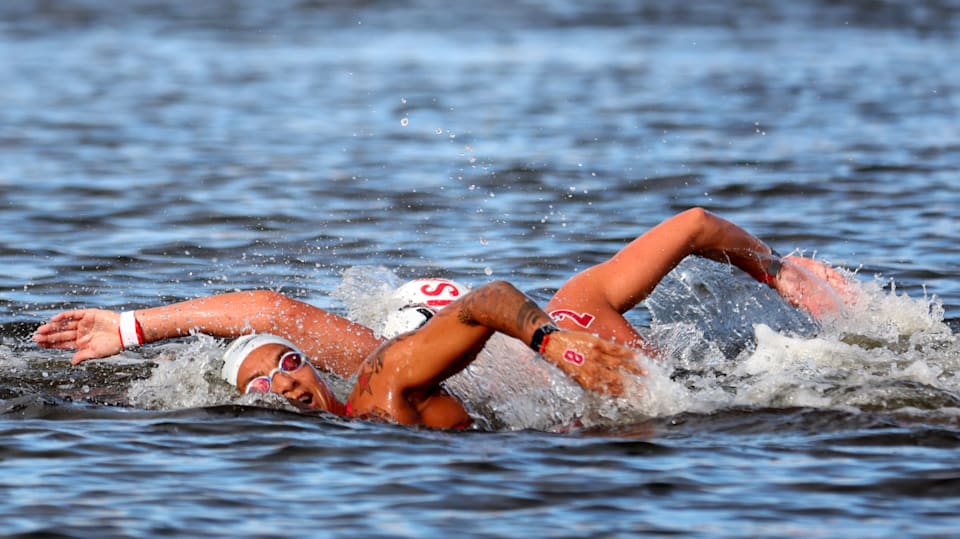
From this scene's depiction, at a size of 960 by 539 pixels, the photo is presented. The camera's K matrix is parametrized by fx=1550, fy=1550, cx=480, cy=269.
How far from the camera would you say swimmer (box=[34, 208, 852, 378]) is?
9.08 metres

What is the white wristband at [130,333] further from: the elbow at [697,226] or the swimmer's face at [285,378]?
the elbow at [697,226]

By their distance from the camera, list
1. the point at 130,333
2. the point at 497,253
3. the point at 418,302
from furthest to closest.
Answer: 1. the point at 497,253
2. the point at 130,333
3. the point at 418,302

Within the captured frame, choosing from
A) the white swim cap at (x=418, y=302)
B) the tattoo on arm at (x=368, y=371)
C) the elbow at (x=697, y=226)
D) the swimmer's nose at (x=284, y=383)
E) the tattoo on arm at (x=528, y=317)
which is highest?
the elbow at (x=697, y=226)

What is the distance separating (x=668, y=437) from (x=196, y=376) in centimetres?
299

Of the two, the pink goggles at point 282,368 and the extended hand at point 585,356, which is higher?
the extended hand at point 585,356

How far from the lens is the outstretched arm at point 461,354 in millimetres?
7238

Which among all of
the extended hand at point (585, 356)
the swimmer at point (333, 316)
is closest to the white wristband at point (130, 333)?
the swimmer at point (333, 316)

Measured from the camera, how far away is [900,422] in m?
8.02

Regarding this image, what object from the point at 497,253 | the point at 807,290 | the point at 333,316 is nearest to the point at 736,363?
the point at 807,290

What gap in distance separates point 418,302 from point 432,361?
1.21 m

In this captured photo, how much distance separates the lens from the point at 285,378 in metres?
8.45

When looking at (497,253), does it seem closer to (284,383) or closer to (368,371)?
(284,383)

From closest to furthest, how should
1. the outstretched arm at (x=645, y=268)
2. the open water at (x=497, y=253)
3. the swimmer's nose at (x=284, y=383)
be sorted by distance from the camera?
the open water at (x=497, y=253), the swimmer's nose at (x=284, y=383), the outstretched arm at (x=645, y=268)

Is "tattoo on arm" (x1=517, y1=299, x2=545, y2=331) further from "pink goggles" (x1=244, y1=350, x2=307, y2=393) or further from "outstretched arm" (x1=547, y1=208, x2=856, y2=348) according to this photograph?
"pink goggles" (x1=244, y1=350, x2=307, y2=393)
